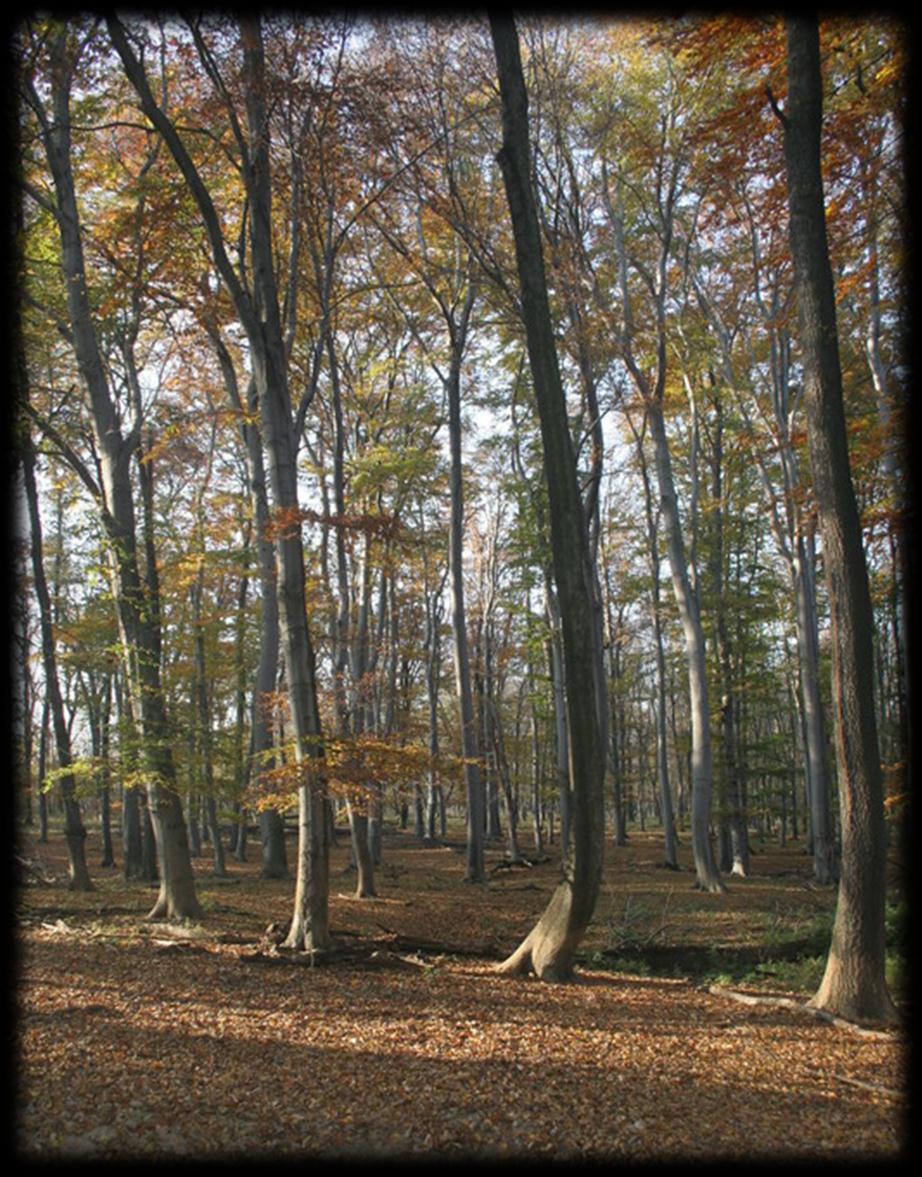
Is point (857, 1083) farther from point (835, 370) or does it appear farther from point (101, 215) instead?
point (101, 215)

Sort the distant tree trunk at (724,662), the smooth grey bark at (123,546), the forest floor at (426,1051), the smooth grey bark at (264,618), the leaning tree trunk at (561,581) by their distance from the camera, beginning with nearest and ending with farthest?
the forest floor at (426,1051)
the leaning tree trunk at (561,581)
the smooth grey bark at (123,546)
the smooth grey bark at (264,618)
the distant tree trunk at (724,662)

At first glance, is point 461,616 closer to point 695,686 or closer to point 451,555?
point 451,555

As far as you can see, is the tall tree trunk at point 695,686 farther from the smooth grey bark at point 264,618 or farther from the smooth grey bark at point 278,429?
the smooth grey bark at point 278,429

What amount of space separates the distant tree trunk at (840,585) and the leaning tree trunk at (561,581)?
2.12m

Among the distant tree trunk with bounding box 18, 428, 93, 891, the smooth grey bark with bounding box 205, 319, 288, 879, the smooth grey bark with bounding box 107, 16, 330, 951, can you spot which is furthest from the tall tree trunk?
the distant tree trunk with bounding box 18, 428, 93, 891

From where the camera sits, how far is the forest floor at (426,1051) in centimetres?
412

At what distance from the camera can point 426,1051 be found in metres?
5.40

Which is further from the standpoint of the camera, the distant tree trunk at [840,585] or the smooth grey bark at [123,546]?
the smooth grey bark at [123,546]

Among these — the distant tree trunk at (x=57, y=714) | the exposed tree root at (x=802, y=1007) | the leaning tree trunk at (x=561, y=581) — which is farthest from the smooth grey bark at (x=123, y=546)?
the exposed tree root at (x=802, y=1007)

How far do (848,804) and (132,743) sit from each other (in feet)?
23.8

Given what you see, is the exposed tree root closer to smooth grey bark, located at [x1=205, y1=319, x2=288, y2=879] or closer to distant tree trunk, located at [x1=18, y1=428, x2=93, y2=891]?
distant tree trunk, located at [x1=18, y1=428, x2=93, y2=891]

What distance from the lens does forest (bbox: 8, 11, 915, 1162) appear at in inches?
199

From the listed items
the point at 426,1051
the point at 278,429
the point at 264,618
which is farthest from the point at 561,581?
the point at 264,618

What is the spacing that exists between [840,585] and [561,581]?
243cm
